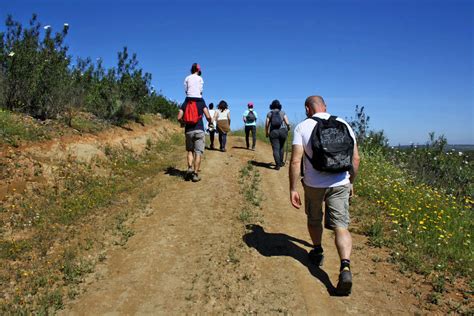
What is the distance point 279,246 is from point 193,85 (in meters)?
4.32

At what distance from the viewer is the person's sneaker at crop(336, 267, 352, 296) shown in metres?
4.39

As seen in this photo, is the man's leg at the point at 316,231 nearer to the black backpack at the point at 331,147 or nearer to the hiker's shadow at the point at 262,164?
the black backpack at the point at 331,147

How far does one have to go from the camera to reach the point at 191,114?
8.66 m

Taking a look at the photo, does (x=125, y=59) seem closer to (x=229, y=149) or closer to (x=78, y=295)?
(x=229, y=149)

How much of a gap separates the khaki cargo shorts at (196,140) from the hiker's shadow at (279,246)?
280cm

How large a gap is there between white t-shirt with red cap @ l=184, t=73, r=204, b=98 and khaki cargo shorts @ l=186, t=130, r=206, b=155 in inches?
32.0

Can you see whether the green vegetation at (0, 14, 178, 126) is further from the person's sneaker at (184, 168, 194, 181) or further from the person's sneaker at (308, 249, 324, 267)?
the person's sneaker at (308, 249, 324, 267)

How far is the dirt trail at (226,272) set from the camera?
14.5ft

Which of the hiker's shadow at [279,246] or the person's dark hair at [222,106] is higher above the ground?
the person's dark hair at [222,106]

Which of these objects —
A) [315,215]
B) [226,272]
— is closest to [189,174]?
[226,272]

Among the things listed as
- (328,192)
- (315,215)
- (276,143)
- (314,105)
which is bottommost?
(315,215)

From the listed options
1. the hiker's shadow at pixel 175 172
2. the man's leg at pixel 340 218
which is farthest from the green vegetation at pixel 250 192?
the man's leg at pixel 340 218

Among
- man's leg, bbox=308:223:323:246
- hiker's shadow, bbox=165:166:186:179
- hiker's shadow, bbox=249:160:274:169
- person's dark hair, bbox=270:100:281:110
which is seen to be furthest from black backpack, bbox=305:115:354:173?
hiker's shadow, bbox=249:160:274:169

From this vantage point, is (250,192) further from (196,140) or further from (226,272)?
(226,272)
